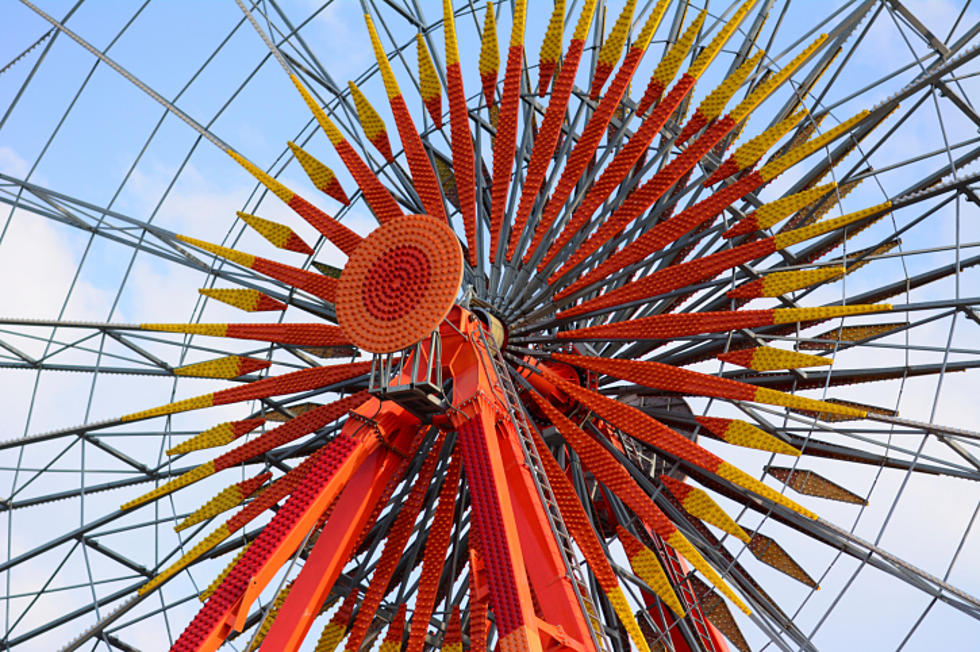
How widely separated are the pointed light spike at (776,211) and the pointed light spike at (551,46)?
3.31m

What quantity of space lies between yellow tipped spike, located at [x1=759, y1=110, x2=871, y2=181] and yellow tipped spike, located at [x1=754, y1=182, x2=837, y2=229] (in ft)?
1.21

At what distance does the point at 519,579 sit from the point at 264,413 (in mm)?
8469

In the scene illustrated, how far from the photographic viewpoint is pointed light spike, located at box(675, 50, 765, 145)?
544 inches

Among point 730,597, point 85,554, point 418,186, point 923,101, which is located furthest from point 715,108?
point 85,554

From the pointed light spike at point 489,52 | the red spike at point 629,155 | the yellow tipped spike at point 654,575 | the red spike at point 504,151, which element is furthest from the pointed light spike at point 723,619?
the pointed light spike at point 489,52

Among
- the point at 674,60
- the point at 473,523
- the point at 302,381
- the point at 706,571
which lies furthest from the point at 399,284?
the point at 674,60

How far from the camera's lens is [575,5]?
62.8 feet

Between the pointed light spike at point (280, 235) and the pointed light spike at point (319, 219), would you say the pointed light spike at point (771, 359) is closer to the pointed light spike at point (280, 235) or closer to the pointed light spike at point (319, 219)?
the pointed light spike at point (319, 219)

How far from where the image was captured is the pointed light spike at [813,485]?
49.1 ft

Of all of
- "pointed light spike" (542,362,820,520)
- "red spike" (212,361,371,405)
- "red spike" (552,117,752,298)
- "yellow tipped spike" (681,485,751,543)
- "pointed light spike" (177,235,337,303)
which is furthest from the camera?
"pointed light spike" (177,235,337,303)

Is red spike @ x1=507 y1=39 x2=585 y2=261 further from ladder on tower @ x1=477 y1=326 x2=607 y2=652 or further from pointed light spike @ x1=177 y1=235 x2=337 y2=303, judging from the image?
pointed light spike @ x1=177 y1=235 x2=337 y2=303

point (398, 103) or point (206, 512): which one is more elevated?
point (398, 103)

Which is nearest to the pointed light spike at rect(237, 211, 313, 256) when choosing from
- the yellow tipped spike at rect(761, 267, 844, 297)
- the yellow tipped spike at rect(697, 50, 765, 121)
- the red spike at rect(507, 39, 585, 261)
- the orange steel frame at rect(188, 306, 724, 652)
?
the red spike at rect(507, 39, 585, 261)

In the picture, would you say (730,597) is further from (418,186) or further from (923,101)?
(923,101)
